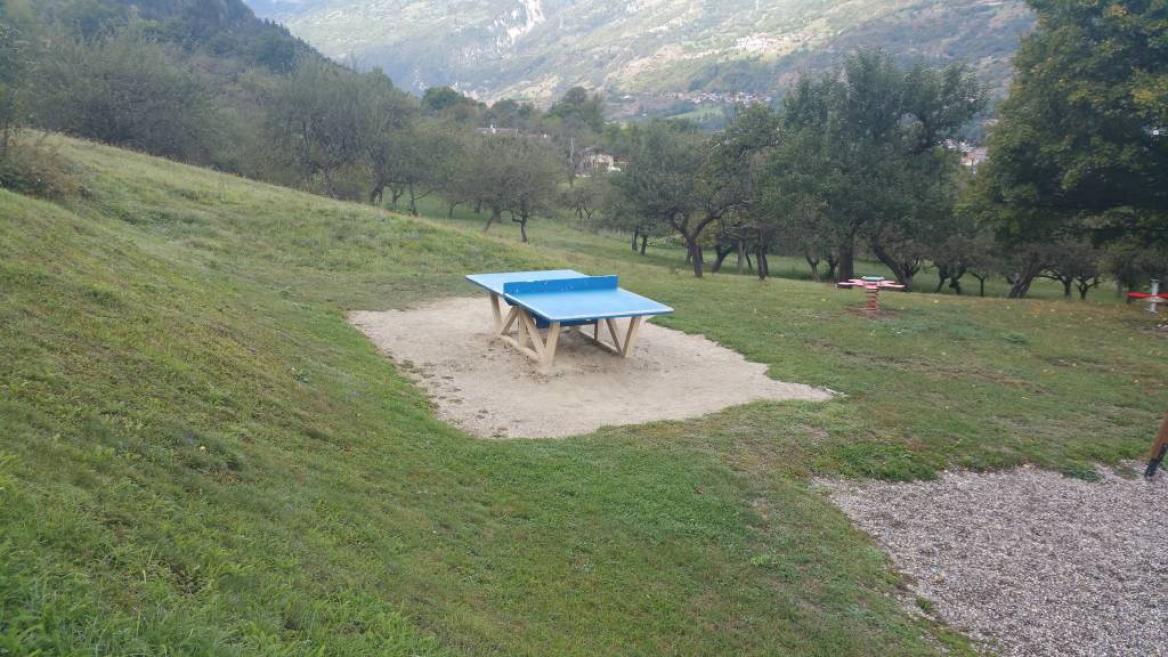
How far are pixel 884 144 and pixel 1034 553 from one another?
21.0 m

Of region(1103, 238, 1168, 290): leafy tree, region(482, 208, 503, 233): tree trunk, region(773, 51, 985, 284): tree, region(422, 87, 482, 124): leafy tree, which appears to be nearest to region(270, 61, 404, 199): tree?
region(482, 208, 503, 233): tree trunk

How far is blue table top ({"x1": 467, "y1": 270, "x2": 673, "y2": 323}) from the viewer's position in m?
10.4

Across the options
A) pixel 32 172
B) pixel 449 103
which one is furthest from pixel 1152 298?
pixel 449 103

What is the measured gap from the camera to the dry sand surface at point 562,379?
336 inches

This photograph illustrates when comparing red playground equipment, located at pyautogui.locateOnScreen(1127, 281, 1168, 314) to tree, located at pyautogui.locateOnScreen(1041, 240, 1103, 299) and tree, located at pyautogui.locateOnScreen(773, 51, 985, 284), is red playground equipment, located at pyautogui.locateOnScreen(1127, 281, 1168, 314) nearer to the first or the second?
tree, located at pyautogui.locateOnScreen(773, 51, 985, 284)

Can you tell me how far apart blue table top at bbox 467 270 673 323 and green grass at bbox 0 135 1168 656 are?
84.7 inches

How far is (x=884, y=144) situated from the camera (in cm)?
2469

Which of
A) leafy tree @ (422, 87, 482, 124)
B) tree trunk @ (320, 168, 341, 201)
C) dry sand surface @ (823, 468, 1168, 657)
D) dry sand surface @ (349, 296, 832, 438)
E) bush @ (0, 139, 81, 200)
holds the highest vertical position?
leafy tree @ (422, 87, 482, 124)

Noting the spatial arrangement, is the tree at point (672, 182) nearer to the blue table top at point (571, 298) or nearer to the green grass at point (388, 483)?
the blue table top at point (571, 298)

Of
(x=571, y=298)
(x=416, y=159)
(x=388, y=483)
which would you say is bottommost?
(x=388, y=483)

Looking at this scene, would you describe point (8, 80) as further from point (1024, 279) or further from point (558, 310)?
point (1024, 279)

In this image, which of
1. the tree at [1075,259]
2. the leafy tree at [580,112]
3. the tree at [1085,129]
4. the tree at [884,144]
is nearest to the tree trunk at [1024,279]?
the tree at [1075,259]

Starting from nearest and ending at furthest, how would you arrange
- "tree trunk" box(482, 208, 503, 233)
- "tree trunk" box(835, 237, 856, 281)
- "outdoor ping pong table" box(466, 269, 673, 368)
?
1. "outdoor ping pong table" box(466, 269, 673, 368)
2. "tree trunk" box(835, 237, 856, 281)
3. "tree trunk" box(482, 208, 503, 233)

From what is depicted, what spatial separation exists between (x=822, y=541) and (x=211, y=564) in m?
4.68
